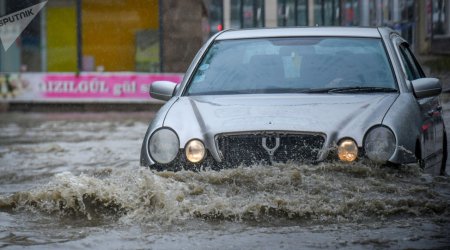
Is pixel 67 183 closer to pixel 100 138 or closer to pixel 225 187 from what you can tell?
pixel 225 187

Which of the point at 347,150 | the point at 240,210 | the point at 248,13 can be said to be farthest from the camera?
the point at 248,13

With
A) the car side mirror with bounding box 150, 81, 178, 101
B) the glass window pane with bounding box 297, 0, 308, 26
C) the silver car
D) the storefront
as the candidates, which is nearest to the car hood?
the silver car

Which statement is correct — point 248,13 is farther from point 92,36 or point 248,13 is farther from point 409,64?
point 409,64

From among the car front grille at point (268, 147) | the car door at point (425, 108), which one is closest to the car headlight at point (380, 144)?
the car front grille at point (268, 147)

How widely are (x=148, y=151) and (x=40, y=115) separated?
17.7m

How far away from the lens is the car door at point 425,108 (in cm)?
742

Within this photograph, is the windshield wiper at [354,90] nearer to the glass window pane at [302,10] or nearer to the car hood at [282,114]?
the car hood at [282,114]

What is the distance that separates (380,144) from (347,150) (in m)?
0.22

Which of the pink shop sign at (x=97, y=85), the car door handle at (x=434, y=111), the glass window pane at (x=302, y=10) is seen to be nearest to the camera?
the car door handle at (x=434, y=111)

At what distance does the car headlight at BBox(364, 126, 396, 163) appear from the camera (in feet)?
21.9

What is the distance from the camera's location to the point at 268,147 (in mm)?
6652

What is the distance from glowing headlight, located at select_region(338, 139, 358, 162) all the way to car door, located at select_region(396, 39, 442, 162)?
2.34ft

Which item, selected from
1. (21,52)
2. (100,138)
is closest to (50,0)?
(21,52)

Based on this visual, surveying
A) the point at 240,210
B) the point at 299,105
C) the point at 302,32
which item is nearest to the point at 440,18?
the point at 302,32
